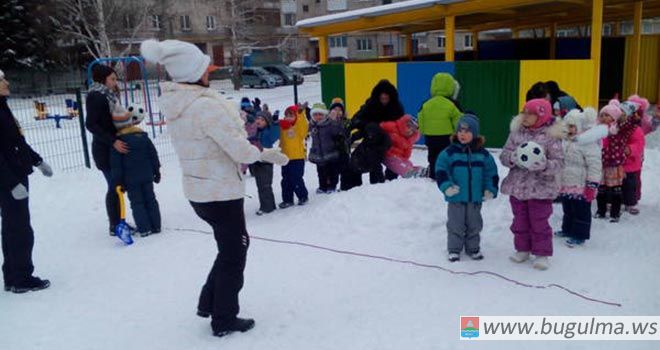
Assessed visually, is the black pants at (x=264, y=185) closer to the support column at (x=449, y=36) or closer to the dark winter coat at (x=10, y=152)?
the dark winter coat at (x=10, y=152)

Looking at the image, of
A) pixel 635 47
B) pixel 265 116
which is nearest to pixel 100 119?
pixel 265 116

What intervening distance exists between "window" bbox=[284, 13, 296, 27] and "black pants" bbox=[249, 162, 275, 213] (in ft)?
169

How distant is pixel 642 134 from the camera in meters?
6.43

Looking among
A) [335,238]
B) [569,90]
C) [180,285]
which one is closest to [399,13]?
[569,90]

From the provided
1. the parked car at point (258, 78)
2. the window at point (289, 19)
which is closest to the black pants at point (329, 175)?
the parked car at point (258, 78)

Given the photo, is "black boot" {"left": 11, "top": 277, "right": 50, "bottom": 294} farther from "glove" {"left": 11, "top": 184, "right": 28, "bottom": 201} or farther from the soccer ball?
the soccer ball

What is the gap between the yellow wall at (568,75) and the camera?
33.0ft

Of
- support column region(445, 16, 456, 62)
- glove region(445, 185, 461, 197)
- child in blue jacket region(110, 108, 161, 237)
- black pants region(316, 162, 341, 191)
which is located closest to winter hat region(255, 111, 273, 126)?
black pants region(316, 162, 341, 191)

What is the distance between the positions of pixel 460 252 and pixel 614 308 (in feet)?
4.93

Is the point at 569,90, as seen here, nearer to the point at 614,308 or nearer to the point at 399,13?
the point at 399,13

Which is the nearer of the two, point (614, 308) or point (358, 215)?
point (614, 308)

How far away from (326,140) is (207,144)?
4316mm

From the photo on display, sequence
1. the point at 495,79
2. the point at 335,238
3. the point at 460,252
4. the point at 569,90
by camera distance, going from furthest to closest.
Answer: the point at 495,79 → the point at 569,90 → the point at 335,238 → the point at 460,252

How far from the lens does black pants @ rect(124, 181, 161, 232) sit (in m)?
6.72
